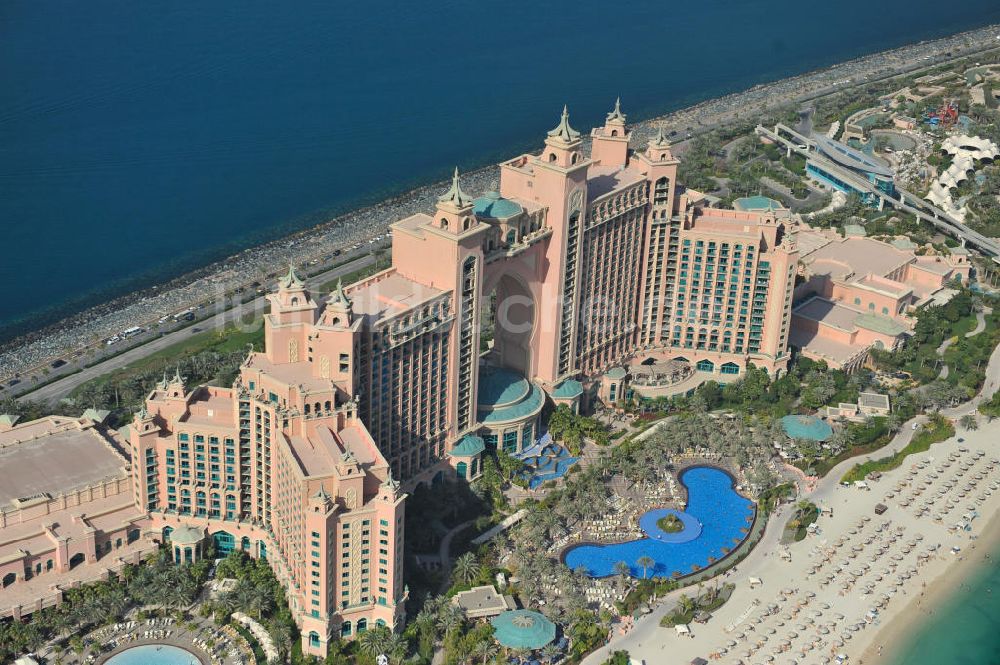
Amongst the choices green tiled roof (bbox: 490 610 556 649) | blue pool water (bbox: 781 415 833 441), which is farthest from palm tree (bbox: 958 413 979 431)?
green tiled roof (bbox: 490 610 556 649)

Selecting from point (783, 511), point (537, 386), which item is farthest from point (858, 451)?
point (537, 386)

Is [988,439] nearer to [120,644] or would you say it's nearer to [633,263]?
[633,263]

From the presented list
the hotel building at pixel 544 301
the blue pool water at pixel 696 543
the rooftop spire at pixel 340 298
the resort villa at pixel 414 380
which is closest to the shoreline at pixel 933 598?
the blue pool water at pixel 696 543

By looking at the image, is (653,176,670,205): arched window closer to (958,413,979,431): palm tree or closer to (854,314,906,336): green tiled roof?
(854,314,906,336): green tiled roof

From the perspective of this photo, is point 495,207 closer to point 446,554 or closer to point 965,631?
point 446,554

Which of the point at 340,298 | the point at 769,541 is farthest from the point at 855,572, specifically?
the point at 340,298

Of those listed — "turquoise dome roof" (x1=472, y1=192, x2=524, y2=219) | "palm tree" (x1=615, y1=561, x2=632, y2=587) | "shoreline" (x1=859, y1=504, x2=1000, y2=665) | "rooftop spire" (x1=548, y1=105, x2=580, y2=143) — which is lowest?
"shoreline" (x1=859, y1=504, x2=1000, y2=665)

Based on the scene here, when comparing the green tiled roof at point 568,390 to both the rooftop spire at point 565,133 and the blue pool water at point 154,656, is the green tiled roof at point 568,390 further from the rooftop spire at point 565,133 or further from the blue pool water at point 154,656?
the blue pool water at point 154,656
